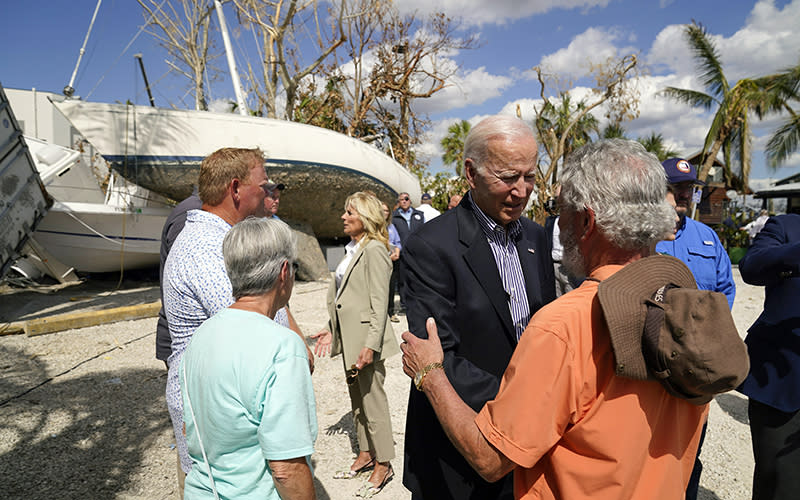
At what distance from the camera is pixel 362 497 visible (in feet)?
10.4

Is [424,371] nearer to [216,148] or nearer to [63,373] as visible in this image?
[63,373]

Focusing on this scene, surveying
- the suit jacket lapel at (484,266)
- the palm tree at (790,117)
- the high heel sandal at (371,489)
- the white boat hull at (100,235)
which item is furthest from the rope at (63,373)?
the palm tree at (790,117)

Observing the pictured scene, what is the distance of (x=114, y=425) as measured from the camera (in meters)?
4.07

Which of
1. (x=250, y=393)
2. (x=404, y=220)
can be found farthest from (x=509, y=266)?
(x=404, y=220)

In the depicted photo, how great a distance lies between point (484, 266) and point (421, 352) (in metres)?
0.53

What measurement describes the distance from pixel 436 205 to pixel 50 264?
1340cm

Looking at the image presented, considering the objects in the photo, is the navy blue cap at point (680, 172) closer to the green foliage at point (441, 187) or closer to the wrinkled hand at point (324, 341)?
the wrinkled hand at point (324, 341)

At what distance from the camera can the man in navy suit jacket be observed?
211 centimetres

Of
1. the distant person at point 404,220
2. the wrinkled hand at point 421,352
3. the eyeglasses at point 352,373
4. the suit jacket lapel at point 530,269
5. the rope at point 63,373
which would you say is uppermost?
the suit jacket lapel at point 530,269

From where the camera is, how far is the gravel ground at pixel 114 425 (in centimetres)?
326

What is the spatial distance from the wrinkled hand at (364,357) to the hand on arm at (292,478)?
5.40 feet

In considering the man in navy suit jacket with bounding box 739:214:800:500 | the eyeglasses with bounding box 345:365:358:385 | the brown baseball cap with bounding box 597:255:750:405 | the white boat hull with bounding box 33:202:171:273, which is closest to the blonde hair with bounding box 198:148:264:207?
the eyeglasses with bounding box 345:365:358:385

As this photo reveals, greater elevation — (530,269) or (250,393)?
(530,269)

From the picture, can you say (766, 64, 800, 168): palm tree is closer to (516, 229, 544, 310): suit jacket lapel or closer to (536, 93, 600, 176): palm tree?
(536, 93, 600, 176): palm tree
